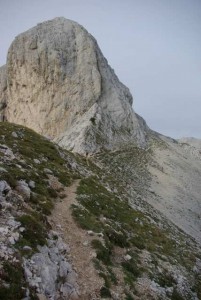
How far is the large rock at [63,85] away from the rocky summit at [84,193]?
27 centimetres

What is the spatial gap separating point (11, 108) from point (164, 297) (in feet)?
282

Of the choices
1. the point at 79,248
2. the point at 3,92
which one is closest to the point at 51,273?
the point at 79,248

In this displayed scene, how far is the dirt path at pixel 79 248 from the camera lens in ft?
72.6

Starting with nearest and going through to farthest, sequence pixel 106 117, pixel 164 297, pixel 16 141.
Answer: pixel 164 297
pixel 16 141
pixel 106 117

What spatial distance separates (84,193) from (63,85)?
61.3 m

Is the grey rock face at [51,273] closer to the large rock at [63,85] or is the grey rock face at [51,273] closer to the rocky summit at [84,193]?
the rocky summit at [84,193]

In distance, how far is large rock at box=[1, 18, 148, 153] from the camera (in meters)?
91.4

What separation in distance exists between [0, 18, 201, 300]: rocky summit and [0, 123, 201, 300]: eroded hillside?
0.09m

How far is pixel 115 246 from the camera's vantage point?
28953 mm

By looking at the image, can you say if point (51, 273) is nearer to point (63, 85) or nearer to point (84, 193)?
point (84, 193)

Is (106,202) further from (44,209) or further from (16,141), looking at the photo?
(16,141)

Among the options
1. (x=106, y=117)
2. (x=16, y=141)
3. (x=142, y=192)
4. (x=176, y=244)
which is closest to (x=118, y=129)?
→ (x=106, y=117)

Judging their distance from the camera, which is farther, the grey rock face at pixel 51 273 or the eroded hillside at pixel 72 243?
the eroded hillside at pixel 72 243

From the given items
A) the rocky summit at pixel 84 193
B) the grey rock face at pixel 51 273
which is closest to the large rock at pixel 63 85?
the rocky summit at pixel 84 193
